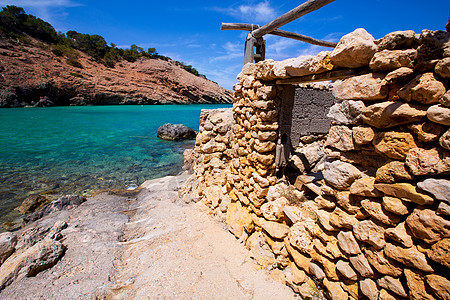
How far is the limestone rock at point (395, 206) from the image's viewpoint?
5.94ft

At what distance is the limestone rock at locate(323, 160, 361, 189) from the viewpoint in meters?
2.26

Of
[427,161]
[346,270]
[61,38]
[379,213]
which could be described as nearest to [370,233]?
[379,213]

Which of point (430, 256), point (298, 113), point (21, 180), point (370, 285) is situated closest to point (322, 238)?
point (370, 285)

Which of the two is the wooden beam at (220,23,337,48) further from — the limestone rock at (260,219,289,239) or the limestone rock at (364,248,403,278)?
the limestone rock at (364,248,403,278)

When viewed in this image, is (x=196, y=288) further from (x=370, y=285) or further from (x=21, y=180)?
(x=21, y=180)

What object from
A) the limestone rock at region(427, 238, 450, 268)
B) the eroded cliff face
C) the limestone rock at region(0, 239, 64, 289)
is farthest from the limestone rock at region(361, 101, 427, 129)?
the eroded cliff face

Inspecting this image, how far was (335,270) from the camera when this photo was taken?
2.50 metres

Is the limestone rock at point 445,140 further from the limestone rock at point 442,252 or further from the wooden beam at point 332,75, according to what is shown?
the wooden beam at point 332,75

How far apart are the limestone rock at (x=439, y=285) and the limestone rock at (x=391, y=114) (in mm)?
1230

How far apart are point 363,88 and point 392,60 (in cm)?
31

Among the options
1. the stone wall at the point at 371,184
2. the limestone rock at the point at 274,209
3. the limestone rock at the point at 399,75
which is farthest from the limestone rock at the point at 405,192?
the limestone rock at the point at 274,209

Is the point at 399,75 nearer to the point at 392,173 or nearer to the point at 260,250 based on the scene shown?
the point at 392,173

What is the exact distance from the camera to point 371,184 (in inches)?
81.4

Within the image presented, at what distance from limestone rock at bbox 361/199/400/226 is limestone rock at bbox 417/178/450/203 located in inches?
16.4
